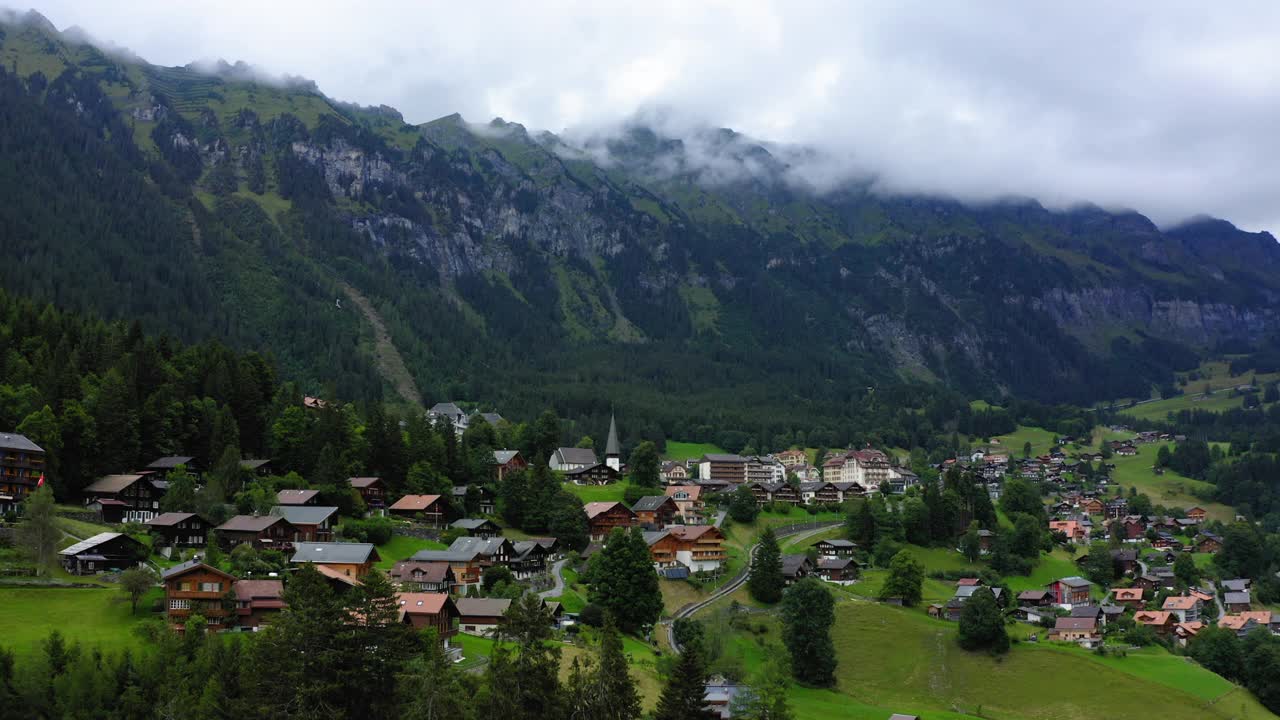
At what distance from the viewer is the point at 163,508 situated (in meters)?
85.9

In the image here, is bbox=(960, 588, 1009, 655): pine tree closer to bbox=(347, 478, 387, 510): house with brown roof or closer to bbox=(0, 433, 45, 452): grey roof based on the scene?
bbox=(347, 478, 387, 510): house with brown roof

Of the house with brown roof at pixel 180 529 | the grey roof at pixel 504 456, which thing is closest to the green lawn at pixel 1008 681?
the house with brown roof at pixel 180 529

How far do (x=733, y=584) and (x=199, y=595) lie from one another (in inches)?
2245

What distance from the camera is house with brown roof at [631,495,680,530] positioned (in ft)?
403

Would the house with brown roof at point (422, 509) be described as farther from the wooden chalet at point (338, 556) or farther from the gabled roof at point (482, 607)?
the gabled roof at point (482, 607)

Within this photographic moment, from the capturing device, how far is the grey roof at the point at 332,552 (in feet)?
263

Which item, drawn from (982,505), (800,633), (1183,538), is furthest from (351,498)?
(1183,538)

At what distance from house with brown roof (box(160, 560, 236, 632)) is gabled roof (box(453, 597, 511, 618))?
18.5m

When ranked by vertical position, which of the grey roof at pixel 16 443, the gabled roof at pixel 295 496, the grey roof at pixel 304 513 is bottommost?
the grey roof at pixel 304 513

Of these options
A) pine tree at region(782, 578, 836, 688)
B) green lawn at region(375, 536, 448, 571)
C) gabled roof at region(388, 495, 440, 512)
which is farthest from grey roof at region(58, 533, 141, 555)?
pine tree at region(782, 578, 836, 688)

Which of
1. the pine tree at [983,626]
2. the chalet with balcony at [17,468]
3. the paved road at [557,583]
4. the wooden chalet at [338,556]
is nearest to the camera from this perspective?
the wooden chalet at [338,556]

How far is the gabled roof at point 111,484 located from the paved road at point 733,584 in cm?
4887

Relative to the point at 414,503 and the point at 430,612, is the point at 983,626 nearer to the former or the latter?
the point at 430,612

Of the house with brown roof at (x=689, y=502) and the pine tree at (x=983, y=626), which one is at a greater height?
the house with brown roof at (x=689, y=502)
